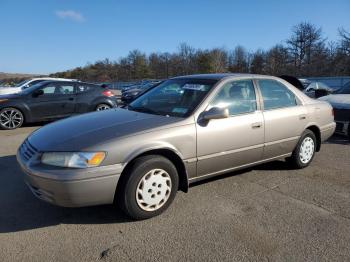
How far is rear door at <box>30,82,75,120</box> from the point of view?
10219 millimetres

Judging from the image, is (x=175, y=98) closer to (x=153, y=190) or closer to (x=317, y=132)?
(x=153, y=190)

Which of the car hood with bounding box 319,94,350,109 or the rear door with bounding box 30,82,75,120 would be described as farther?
the rear door with bounding box 30,82,75,120

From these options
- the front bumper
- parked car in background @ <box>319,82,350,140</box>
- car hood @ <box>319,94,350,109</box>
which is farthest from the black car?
the front bumper

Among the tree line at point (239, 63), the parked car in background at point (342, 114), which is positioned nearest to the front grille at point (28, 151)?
the parked car in background at point (342, 114)

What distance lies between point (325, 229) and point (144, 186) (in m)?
1.86

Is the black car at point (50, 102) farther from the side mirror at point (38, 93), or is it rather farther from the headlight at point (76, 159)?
the headlight at point (76, 159)

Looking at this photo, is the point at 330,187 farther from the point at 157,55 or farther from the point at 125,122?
the point at 157,55

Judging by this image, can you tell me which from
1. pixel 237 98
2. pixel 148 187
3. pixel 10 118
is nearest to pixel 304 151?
pixel 237 98

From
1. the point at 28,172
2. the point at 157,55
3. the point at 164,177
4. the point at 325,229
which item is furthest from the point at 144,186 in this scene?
the point at 157,55

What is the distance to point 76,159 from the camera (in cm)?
321

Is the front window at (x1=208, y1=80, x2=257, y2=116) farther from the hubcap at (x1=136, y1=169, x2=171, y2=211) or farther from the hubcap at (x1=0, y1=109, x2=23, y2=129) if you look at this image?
the hubcap at (x1=0, y1=109, x2=23, y2=129)

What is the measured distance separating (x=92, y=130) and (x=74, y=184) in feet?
2.25

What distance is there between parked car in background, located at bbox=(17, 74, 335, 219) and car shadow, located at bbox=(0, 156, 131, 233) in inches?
13.9

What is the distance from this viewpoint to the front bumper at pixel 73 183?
10.3 feet
